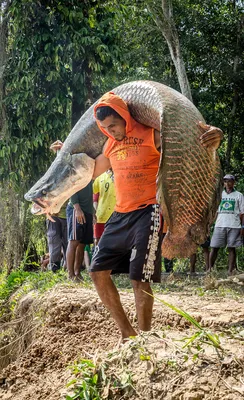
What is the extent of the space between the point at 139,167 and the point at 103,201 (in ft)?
11.0

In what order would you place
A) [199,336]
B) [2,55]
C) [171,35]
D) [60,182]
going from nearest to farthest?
[199,336], [60,182], [2,55], [171,35]

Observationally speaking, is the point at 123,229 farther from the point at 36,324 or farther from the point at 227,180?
the point at 227,180

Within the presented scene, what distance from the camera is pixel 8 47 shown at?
9.70 m

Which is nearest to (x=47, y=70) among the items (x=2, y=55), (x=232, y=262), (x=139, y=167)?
(x=2, y=55)

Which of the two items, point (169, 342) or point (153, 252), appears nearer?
point (169, 342)

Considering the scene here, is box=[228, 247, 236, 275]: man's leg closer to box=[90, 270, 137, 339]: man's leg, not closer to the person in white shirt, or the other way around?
the person in white shirt

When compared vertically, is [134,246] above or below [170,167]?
below

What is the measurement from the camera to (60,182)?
3752 millimetres

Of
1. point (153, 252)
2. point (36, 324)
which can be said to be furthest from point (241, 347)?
point (36, 324)

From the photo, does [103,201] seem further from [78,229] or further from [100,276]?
[100,276]

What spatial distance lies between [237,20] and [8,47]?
6374 millimetres

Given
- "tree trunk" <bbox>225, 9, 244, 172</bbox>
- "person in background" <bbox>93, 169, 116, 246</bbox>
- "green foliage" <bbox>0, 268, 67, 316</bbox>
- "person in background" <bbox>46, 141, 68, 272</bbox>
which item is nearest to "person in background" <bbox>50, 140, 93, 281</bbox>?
"person in background" <bbox>93, 169, 116, 246</bbox>

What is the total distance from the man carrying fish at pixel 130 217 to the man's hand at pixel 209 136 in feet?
1.51

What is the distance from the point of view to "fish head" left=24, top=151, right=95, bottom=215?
371 centimetres
